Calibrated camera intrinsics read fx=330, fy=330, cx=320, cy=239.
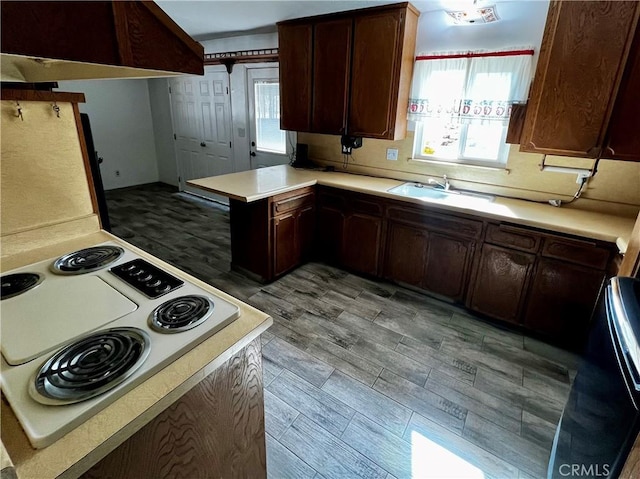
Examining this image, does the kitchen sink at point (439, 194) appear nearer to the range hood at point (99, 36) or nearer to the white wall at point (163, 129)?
the range hood at point (99, 36)

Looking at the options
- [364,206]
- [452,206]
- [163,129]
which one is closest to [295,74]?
[364,206]

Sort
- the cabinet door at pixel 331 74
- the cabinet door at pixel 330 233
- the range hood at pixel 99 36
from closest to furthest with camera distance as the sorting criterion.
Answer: the range hood at pixel 99 36
the cabinet door at pixel 331 74
the cabinet door at pixel 330 233

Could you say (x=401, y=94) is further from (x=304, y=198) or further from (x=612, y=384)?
(x=612, y=384)

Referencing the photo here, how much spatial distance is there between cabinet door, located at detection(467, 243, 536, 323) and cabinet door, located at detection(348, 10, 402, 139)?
132cm

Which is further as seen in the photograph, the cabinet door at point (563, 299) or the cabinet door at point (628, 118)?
the cabinet door at point (563, 299)

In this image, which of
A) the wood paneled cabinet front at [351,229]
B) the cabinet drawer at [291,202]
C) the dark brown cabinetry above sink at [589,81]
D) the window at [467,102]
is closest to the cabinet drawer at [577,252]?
the dark brown cabinetry above sink at [589,81]

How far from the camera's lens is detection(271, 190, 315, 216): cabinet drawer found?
9.11 ft

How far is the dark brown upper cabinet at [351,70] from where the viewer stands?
2.69 meters

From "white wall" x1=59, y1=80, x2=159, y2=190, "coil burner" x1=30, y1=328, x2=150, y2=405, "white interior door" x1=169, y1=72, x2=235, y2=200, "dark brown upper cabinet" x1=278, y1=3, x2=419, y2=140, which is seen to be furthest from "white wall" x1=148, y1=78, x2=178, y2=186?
"coil burner" x1=30, y1=328, x2=150, y2=405

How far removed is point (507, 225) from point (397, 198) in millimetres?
822

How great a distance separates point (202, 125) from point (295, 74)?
2512 mm

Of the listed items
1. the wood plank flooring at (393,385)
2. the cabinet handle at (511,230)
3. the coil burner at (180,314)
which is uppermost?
the coil burner at (180,314)

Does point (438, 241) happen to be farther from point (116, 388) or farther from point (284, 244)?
point (116, 388)

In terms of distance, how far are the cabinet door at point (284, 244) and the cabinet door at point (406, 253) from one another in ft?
2.86
